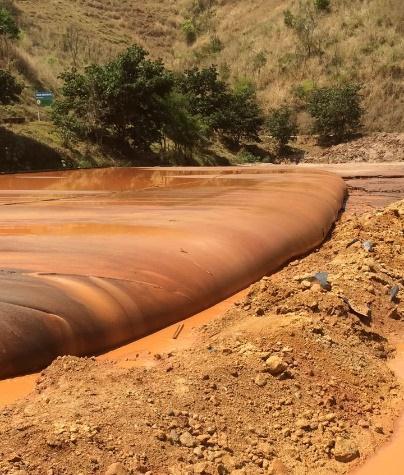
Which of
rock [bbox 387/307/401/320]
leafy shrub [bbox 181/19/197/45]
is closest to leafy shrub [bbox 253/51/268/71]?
leafy shrub [bbox 181/19/197/45]

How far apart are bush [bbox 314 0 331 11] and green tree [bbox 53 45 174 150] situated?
1587 centimetres

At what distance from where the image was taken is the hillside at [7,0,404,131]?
21.2 meters

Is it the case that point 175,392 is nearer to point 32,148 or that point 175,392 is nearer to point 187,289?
point 187,289

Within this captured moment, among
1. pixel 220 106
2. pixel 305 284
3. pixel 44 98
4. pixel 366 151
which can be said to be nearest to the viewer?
pixel 305 284

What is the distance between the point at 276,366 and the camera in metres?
2.28

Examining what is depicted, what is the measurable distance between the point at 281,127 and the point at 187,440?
18.3 meters

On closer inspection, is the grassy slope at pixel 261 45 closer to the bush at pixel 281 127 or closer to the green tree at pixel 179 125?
the bush at pixel 281 127

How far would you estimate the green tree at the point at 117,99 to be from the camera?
13.4 metres

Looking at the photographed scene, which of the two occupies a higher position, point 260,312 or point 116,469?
point 116,469

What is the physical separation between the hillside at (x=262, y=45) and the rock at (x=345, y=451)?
17.6 metres

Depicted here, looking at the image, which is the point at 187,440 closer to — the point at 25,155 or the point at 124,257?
the point at 124,257

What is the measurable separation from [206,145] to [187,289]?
595 inches

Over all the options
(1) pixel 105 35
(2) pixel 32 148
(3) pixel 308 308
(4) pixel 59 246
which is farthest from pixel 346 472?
(1) pixel 105 35

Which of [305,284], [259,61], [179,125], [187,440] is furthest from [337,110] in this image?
[187,440]
